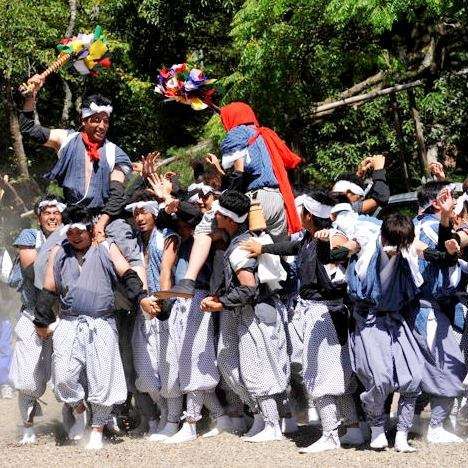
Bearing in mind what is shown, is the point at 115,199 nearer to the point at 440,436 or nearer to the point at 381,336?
the point at 381,336

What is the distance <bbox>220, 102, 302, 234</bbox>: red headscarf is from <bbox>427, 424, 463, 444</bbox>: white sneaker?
5.30 feet

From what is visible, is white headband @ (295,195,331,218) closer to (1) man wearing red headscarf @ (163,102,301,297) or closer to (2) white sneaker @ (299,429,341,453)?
(1) man wearing red headscarf @ (163,102,301,297)

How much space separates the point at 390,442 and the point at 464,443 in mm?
459

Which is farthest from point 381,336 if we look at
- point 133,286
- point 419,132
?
point 419,132

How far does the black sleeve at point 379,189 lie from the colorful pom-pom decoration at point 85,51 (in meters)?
2.17

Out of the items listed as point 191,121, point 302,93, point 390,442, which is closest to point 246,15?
point 302,93

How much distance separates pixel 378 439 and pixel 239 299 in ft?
3.96

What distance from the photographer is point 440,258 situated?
6.41 meters

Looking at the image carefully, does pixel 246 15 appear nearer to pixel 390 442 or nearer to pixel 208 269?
pixel 208 269

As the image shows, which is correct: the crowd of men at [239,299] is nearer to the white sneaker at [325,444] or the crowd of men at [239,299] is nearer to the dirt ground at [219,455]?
the white sneaker at [325,444]

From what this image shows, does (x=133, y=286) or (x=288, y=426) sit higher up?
(x=133, y=286)

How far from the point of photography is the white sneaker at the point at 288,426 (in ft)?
23.4

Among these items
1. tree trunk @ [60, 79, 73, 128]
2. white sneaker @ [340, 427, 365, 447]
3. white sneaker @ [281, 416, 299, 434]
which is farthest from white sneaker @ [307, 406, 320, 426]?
tree trunk @ [60, 79, 73, 128]

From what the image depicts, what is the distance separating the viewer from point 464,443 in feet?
21.3
